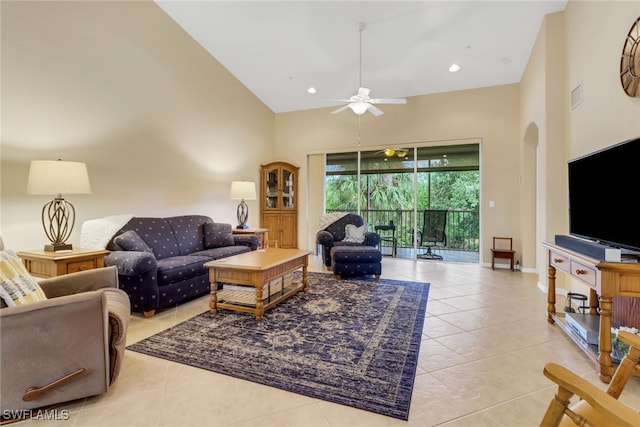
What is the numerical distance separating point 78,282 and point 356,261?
3.15 metres

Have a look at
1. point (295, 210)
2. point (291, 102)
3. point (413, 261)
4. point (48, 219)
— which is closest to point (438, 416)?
point (48, 219)

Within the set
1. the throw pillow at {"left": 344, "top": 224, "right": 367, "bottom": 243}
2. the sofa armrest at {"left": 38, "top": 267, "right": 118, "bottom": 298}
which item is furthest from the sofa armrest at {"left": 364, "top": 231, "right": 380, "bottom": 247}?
the sofa armrest at {"left": 38, "top": 267, "right": 118, "bottom": 298}

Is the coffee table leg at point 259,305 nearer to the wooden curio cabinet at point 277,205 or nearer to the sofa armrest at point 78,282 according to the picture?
the sofa armrest at point 78,282

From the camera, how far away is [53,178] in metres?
2.58

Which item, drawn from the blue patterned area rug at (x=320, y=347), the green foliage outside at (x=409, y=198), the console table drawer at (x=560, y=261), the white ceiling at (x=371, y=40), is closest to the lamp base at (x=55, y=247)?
the blue patterned area rug at (x=320, y=347)

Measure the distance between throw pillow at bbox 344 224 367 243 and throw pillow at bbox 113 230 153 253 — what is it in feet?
9.81

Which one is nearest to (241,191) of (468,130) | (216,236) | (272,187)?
(216,236)

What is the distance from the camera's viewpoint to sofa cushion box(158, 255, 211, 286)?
309cm

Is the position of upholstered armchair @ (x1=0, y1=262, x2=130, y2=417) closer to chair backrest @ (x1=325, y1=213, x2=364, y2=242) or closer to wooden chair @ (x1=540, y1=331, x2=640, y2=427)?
wooden chair @ (x1=540, y1=331, x2=640, y2=427)

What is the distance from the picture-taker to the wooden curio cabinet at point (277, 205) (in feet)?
21.7

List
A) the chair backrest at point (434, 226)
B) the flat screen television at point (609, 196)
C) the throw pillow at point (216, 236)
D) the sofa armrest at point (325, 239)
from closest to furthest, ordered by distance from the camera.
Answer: the flat screen television at point (609, 196), the throw pillow at point (216, 236), the sofa armrest at point (325, 239), the chair backrest at point (434, 226)

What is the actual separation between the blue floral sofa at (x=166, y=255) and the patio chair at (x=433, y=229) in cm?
338

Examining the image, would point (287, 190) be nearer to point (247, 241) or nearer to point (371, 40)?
point (247, 241)

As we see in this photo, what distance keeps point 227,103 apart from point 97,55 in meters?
2.25
